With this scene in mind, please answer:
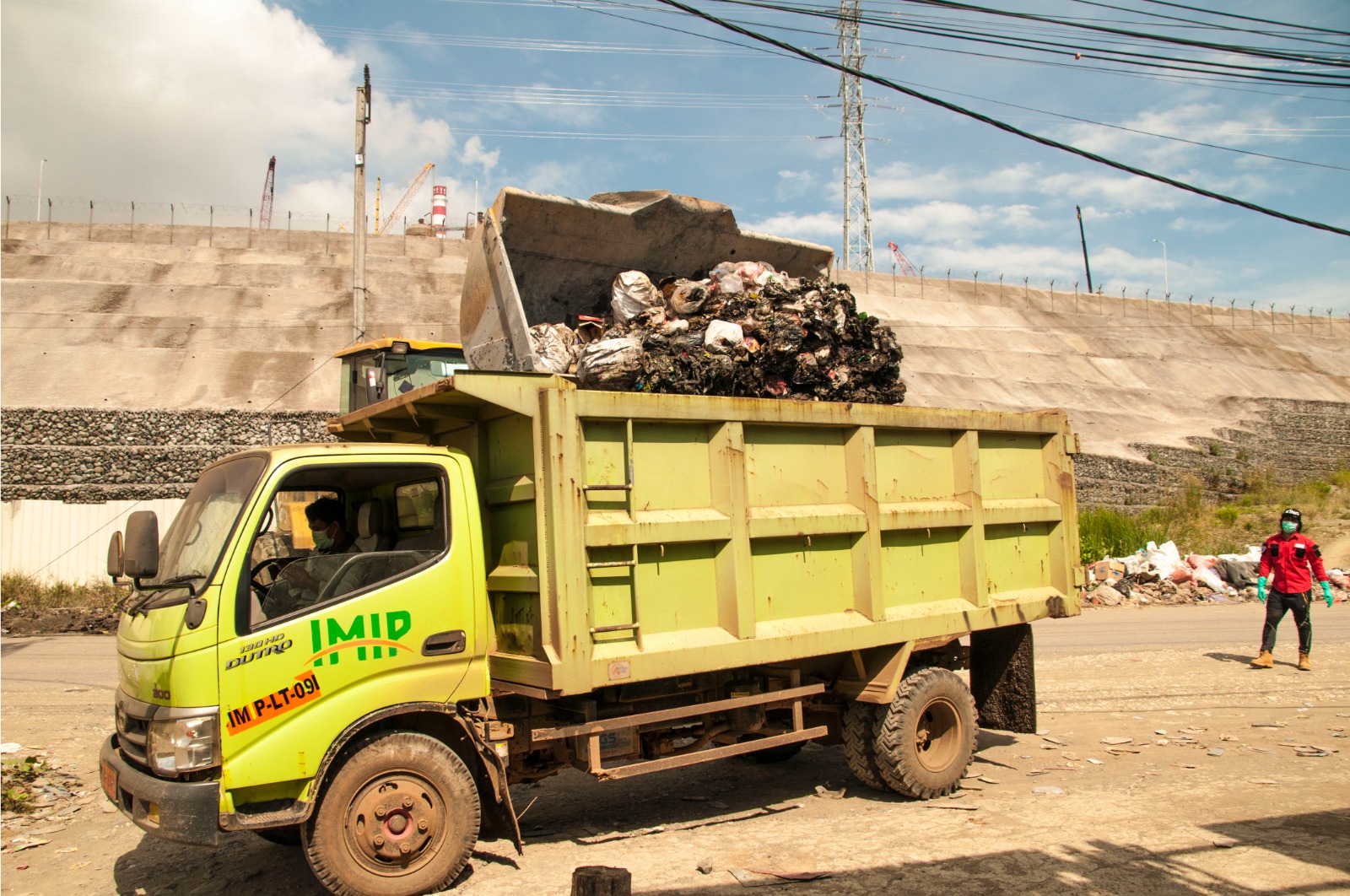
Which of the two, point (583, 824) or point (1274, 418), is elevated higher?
point (1274, 418)

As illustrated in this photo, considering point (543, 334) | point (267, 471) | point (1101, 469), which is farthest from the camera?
point (1101, 469)

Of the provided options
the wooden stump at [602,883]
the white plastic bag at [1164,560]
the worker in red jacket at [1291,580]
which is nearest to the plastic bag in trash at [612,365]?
the wooden stump at [602,883]

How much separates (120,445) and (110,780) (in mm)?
23536

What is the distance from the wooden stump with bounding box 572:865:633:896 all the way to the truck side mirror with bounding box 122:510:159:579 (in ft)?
7.53

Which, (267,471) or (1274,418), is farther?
(1274,418)

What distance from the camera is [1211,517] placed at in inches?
1028

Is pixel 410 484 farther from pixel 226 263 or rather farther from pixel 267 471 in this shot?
pixel 226 263

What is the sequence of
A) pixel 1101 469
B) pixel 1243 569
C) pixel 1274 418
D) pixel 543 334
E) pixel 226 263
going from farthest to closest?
pixel 226 263 < pixel 1274 418 < pixel 1101 469 < pixel 1243 569 < pixel 543 334

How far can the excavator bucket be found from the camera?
20.4ft

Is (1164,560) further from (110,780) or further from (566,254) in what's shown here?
(110,780)

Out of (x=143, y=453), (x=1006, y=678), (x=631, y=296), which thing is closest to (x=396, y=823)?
(x=631, y=296)

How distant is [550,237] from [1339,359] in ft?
207

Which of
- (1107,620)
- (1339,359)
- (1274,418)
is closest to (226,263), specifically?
(1107,620)

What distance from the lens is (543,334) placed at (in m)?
6.23
